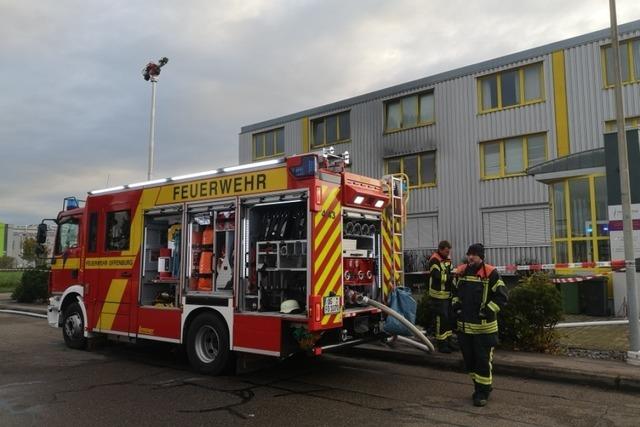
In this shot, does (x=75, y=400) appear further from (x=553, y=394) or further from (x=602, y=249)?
(x=602, y=249)

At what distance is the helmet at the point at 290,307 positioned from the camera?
6.67m

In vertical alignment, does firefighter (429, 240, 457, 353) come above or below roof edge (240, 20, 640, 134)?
below

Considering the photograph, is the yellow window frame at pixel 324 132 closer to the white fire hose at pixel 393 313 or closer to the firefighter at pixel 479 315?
the white fire hose at pixel 393 313

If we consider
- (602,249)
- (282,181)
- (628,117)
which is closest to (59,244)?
(282,181)

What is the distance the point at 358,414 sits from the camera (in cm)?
550

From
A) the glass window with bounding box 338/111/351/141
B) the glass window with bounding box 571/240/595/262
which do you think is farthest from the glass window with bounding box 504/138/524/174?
the glass window with bounding box 338/111/351/141

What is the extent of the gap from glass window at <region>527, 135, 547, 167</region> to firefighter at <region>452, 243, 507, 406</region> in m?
15.4

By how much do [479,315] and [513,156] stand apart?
53.1ft

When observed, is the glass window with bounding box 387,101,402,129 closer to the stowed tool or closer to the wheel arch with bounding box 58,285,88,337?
the wheel arch with bounding box 58,285,88,337

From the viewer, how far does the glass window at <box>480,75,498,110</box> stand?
69.4 ft

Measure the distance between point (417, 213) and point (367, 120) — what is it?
5156 mm

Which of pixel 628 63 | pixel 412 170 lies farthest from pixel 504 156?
pixel 628 63

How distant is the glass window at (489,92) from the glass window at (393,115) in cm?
397

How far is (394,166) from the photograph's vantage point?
23953 mm
